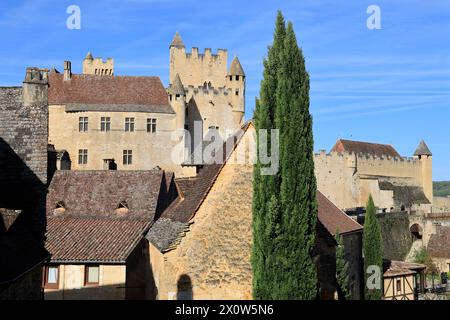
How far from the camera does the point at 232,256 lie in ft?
50.0

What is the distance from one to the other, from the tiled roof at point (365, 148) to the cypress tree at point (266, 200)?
50.4m

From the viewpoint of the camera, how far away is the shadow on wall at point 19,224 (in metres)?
11.9

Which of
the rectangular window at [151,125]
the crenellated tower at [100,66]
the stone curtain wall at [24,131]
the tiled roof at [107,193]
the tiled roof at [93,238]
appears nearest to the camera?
the stone curtain wall at [24,131]

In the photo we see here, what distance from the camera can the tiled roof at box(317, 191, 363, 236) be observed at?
2605cm

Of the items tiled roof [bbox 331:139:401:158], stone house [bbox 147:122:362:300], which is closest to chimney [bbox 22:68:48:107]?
stone house [bbox 147:122:362:300]

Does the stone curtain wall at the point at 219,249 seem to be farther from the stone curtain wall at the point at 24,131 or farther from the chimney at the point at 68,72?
the chimney at the point at 68,72

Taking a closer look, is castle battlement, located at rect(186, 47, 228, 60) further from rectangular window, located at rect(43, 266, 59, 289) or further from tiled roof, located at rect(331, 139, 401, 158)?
rectangular window, located at rect(43, 266, 59, 289)

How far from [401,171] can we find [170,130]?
3543 cm

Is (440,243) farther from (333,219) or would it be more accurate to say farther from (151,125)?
(151,125)

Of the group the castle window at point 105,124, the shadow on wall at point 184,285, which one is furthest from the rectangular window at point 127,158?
the shadow on wall at point 184,285

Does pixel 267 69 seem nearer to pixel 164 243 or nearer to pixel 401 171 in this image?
pixel 164 243

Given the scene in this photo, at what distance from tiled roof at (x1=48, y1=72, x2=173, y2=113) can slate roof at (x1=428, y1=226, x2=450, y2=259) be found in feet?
85.3
